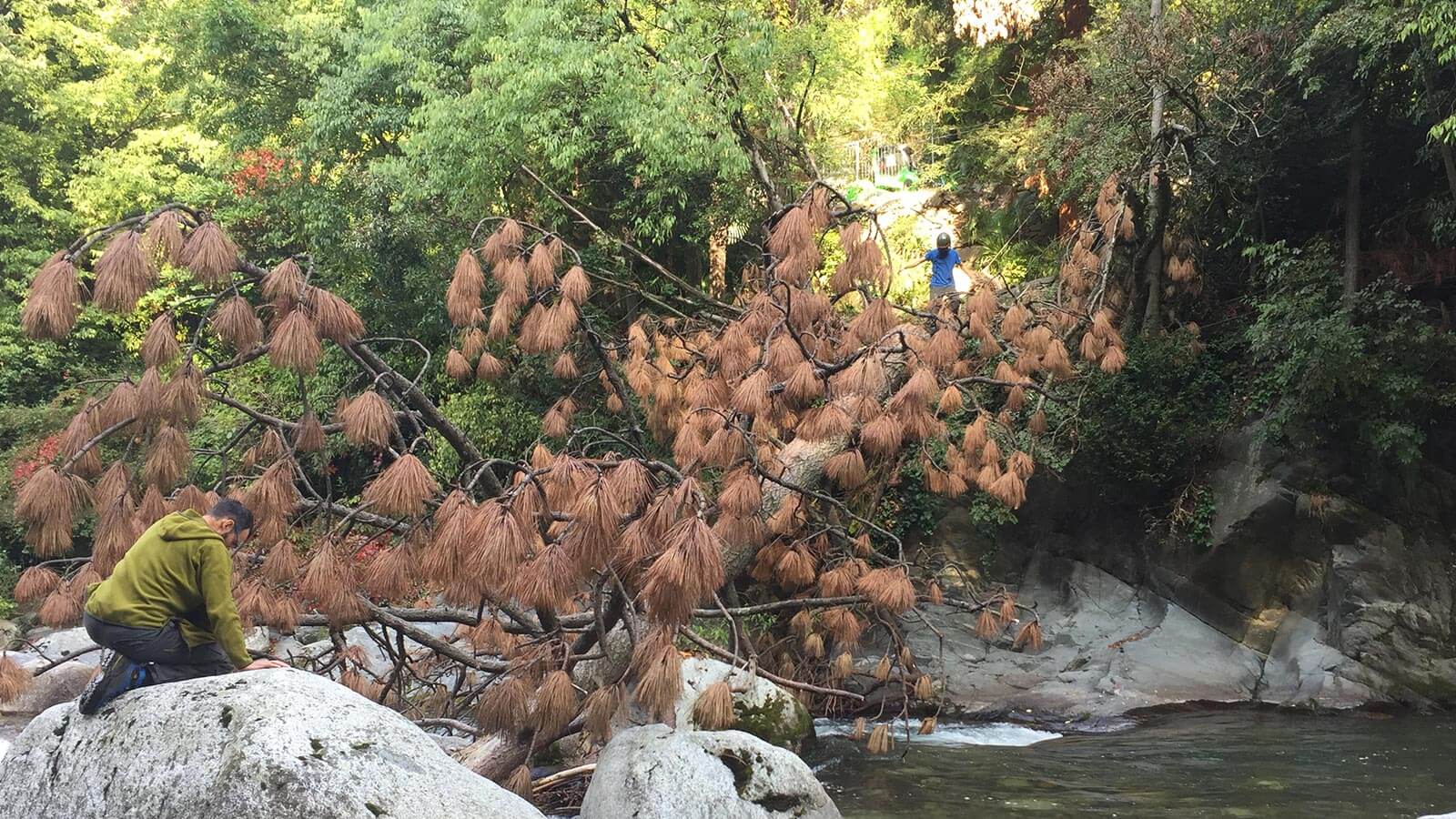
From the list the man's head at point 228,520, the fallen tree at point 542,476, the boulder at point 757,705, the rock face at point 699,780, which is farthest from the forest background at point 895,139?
the rock face at point 699,780

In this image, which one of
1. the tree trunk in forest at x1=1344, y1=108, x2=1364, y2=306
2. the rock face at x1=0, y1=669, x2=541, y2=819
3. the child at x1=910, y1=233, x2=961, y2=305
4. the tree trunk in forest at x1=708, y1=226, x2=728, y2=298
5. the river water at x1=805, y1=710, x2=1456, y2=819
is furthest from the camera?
the tree trunk in forest at x1=708, y1=226, x2=728, y2=298

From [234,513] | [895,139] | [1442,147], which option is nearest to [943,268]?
[1442,147]

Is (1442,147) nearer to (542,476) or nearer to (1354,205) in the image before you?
(1354,205)

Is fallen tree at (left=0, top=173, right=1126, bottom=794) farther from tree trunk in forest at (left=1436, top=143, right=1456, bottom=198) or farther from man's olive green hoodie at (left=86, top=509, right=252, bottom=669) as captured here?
tree trunk in forest at (left=1436, top=143, right=1456, bottom=198)

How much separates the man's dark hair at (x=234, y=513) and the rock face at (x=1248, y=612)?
709 centimetres

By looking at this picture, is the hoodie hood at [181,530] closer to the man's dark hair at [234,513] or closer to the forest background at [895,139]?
the man's dark hair at [234,513]

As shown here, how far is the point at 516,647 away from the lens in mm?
6168

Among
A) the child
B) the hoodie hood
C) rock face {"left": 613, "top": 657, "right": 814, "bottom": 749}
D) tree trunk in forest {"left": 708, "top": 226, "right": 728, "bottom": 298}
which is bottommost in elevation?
rock face {"left": 613, "top": 657, "right": 814, "bottom": 749}

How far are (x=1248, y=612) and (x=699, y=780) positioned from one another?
7014 mm

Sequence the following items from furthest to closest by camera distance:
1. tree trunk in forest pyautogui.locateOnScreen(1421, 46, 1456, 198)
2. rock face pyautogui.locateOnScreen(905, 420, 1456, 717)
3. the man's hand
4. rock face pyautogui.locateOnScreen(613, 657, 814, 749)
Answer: rock face pyautogui.locateOnScreen(905, 420, 1456, 717) → tree trunk in forest pyautogui.locateOnScreen(1421, 46, 1456, 198) → rock face pyautogui.locateOnScreen(613, 657, 814, 749) → the man's hand

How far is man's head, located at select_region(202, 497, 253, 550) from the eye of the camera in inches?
166

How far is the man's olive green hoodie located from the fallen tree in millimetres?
658

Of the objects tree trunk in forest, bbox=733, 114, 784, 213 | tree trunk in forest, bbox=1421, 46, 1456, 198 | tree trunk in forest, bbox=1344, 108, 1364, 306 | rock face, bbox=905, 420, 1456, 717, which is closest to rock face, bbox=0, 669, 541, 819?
rock face, bbox=905, 420, 1456, 717

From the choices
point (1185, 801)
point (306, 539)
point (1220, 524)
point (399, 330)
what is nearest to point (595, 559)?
point (1185, 801)
